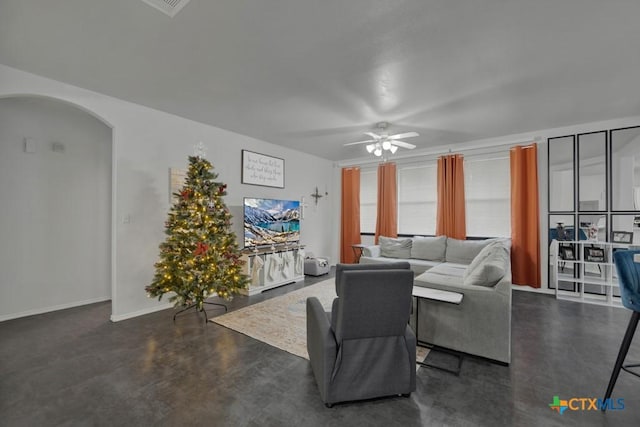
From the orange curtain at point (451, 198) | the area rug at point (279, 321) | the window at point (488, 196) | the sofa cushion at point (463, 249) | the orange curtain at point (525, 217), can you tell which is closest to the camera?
the area rug at point (279, 321)

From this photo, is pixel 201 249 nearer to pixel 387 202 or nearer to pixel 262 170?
pixel 262 170

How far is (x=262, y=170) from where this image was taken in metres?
5.36

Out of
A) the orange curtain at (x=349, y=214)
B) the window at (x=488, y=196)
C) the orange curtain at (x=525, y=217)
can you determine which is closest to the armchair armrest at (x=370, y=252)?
the orange curtain at (x=349, y=214)

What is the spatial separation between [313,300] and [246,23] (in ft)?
7.38

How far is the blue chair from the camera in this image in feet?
5.87

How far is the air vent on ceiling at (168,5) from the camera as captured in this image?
74.0 inches

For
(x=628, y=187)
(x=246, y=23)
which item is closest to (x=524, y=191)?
(x=628, y=187)

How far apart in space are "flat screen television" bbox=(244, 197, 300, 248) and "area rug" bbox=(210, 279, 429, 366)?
3.70ft

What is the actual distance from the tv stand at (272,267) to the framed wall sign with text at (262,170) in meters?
1.31

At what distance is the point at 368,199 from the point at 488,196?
2560 mm

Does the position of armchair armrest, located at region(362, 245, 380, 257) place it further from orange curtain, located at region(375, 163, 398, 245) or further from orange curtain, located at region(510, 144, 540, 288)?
orange curtain, located at region(510, 144, 540, 288)

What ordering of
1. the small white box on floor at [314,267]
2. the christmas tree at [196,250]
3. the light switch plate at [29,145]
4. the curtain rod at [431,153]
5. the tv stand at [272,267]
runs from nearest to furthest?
the christmas tree at [196,250]
the light switch plate at [29,145]
the tv stand at [272,267]
the curtain rod at [431,153]
the small white box on floor at [314,267]

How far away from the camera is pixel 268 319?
3.41 metres

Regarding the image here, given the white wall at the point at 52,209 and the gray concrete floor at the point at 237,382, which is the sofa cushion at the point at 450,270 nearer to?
the gray concrete floor at the point at 237,382
